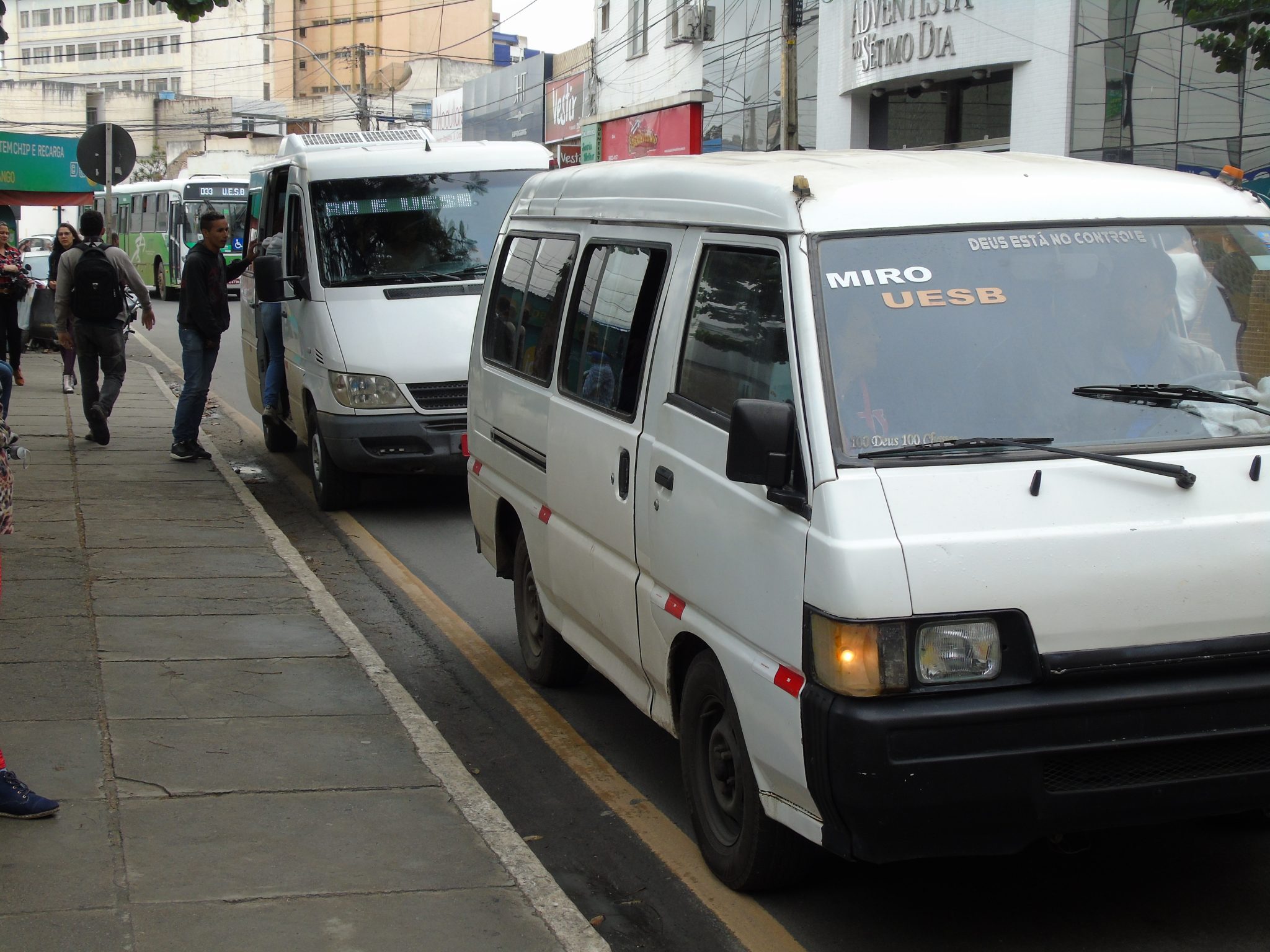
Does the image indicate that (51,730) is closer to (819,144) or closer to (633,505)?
(633,505)

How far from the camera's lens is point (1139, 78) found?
18219 mm

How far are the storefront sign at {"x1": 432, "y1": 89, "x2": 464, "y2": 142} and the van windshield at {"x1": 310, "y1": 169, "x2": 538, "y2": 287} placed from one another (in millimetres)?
40978

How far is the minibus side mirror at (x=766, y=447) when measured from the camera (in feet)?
11.8

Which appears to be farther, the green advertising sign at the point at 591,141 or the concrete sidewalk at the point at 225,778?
the green advertising sign at the point at 591,141

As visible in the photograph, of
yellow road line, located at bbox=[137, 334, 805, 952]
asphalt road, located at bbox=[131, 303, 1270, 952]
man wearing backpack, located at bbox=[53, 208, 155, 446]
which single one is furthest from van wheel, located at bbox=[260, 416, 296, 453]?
asphalt road, located at bbox=[131, 303, 1270, 952]

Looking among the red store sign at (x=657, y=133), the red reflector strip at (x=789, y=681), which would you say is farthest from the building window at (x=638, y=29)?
the red reflector strip at (x=789, y=681)

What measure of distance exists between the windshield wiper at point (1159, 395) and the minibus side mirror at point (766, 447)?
831mm

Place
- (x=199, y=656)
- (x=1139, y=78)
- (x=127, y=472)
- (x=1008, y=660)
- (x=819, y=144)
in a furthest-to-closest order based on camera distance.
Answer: (x=819, y=144), (x=1139, y=78), (x=127, y=472), (x=199, y=656), (x=1008, y=660)

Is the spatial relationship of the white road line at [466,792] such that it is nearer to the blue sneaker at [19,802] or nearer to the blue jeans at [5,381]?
the blue sneaker at [19,802]

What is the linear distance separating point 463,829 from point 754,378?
1723 millimetres

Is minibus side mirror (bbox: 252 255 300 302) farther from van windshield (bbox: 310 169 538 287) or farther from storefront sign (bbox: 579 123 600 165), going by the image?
storefront sign (bbox: 579 123 600 165)

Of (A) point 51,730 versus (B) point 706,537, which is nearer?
(B) point 706,537

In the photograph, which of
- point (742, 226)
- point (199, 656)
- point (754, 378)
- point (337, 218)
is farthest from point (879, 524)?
point (337, 218)

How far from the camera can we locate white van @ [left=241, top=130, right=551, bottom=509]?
32.1 feet
